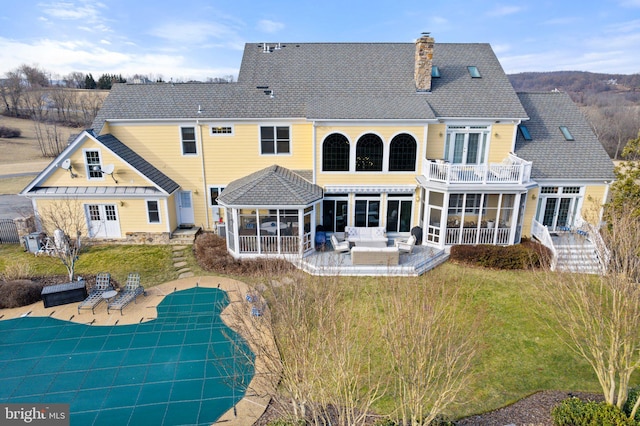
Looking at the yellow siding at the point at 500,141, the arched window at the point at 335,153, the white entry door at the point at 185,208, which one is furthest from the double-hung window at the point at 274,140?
the yellow siding at the point at 500,141

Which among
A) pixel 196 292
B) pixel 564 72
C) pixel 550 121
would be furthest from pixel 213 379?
pixel 564 72

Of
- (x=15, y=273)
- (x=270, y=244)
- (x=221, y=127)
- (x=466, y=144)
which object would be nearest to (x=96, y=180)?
(x=15, y=273)

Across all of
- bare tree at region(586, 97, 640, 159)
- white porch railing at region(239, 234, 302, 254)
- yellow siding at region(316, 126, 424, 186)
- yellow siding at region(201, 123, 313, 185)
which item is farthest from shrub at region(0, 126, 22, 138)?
bare tree at region(586, 97, 640, 159)

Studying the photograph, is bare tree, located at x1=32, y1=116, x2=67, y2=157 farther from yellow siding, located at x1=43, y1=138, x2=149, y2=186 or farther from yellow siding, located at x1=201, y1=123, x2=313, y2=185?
yellow siding, located at x1=201, y1=123, x2=313, y2=185

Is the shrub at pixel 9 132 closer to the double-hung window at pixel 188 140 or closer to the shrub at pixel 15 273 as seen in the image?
the double-hung window at pixel 188 140

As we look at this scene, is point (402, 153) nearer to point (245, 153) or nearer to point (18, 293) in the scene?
point (245, 153)

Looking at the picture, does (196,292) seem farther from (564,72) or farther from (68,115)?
(564,72)
